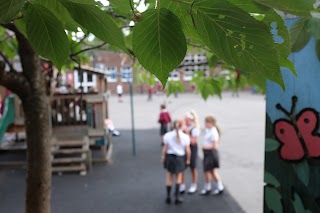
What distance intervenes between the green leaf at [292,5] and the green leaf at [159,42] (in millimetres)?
137

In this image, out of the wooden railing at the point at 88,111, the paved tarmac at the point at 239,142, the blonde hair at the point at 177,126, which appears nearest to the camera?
the blonde hair at the point at 177,126

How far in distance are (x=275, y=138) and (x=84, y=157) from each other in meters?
7.31

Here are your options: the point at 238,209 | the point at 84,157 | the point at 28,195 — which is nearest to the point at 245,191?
the point at 238,209

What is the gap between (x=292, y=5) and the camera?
53cm

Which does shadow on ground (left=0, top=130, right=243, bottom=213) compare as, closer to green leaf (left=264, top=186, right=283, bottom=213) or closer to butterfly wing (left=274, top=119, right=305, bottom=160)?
green leaf (left=264, top=186, right=283, bottom=213)

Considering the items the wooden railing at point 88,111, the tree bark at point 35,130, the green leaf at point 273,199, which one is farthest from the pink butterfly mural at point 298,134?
the wooden railing at point 88,111

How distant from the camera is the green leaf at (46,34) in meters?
0.69

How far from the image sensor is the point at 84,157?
10.1 m

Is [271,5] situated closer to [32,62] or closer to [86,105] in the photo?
[32,62]

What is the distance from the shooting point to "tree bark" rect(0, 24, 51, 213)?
249cm

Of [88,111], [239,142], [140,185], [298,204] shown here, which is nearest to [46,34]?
[298,204]

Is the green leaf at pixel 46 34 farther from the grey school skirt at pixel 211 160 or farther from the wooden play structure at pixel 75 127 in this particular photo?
the wooden play structure at pixel 75 127

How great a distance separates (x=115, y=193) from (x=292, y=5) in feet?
26.2

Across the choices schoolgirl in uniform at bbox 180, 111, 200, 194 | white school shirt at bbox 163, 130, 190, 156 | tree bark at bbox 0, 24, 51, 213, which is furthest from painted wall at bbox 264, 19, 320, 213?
schoolgirl in uniform at bbox 180, 111, 200, 194
